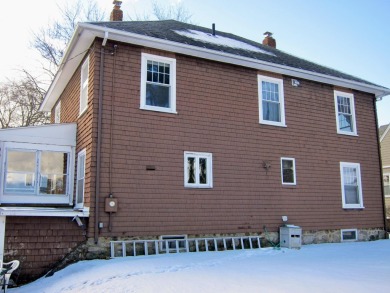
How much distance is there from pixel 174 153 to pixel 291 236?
4137 mm

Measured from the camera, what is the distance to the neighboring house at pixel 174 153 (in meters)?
9.55

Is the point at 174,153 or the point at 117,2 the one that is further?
the point at 117,2

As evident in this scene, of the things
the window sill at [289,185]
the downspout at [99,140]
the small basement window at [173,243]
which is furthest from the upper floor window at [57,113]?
the window sill at [289,185]

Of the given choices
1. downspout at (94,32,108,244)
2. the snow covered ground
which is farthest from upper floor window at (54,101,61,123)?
the snow covered ground

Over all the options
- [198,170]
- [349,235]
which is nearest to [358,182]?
[349,235]

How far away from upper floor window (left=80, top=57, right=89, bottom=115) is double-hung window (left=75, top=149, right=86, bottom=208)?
1.27m

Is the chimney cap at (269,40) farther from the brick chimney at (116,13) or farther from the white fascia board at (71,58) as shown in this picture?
the white fascia board at (71,58)

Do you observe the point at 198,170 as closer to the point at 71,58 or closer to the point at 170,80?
the point at 170,80

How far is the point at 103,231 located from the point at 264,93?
21.5 feet

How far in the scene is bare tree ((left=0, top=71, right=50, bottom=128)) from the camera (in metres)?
25.5

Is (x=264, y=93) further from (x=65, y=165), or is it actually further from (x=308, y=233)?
(x=65, y=165)

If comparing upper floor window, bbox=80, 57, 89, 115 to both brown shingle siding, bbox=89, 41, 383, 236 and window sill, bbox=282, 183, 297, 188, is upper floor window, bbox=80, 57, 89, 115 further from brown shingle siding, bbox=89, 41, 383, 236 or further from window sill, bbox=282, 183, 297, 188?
window sill, bbox=282, 183, 297, 188

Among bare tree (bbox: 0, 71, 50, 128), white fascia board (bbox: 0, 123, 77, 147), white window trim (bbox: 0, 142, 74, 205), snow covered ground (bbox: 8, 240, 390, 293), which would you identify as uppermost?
bare tree (bbox: 0, 71, 50, 128)

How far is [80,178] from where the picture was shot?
10758 millimetres
